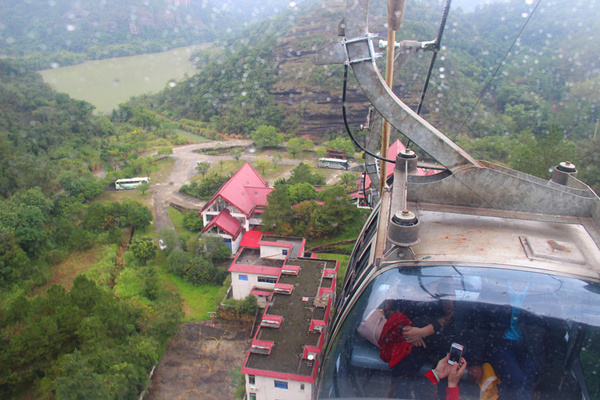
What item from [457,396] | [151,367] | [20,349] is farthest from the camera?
[151,367]

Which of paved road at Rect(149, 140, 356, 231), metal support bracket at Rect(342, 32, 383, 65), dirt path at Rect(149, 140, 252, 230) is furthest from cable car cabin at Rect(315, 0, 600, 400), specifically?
dirt path at Rect(149, 140, 252, 230)

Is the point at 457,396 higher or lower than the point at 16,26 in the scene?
lower

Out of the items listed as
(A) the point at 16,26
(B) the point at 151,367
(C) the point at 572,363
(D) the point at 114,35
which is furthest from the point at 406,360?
(A) the point at 16,26

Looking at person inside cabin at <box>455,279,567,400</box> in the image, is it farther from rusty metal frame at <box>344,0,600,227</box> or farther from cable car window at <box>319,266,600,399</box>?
rusty metal frame at <box>344,0,600,227</box>

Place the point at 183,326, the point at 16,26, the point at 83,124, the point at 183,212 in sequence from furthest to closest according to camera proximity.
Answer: the point at 16,26, the point at 83,124, the point at 183,212, the point at 183,326

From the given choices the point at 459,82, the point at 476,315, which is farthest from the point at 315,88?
the point at 476,315

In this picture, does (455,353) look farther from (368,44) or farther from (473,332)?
(368,44)

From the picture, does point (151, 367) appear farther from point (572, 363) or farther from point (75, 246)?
point (572, 363)
